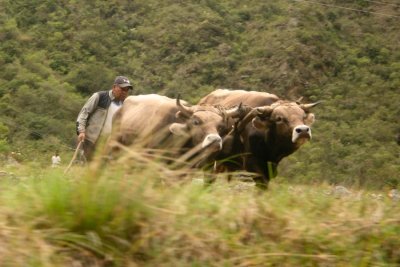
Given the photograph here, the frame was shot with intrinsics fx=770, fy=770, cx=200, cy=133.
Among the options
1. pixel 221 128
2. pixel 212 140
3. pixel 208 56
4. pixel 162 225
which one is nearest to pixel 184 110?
pixel 221 128

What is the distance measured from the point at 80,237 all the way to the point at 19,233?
29 cm

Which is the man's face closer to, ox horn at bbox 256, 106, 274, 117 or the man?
the man

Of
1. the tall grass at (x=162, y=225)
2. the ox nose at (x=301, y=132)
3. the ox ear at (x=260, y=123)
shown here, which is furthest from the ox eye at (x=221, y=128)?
the tall grass at (x=162, y=225)

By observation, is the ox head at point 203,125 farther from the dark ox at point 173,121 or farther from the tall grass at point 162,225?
the tall grass at point 162,225

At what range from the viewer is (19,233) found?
12.0 ft

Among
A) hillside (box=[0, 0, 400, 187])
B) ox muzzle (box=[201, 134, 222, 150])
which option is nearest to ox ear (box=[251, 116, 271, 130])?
ox muzzle (box=[201, 134, 222, 150])

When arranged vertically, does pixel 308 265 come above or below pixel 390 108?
above

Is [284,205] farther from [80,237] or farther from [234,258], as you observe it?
[80,237]

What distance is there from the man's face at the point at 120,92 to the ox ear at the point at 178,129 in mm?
1570

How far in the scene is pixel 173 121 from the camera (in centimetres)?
871

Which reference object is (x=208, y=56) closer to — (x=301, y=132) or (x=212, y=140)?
(x=301, y=132)

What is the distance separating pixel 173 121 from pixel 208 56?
2507 centimetres

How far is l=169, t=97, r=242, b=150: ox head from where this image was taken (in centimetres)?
800

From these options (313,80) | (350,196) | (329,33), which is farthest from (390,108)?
(350,196)
